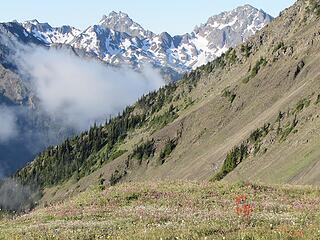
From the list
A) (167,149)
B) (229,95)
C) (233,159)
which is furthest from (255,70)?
(233,159)

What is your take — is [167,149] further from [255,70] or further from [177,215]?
[177,215]

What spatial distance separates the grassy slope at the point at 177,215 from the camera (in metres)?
18.4

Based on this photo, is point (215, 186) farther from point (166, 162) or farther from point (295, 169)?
point (166, 162)

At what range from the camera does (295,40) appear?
6786 inches

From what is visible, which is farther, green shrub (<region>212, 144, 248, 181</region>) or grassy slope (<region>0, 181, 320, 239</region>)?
green shrub (<region>212, 144, 248, 181</region>)

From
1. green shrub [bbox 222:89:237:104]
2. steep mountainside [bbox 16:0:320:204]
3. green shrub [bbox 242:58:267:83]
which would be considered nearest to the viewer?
steep mountainside [bbox 16:0:320:204]

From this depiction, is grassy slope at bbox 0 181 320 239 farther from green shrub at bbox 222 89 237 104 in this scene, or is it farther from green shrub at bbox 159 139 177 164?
green shrub at bbox 159 139 177 164

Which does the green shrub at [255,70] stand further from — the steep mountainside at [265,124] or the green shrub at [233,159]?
the green shrub at [233,159]

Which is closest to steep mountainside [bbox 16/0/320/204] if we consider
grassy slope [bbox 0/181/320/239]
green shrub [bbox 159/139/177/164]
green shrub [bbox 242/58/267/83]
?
green shrub [bbox 159/139/177/164]

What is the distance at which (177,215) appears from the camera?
2467 centimetres

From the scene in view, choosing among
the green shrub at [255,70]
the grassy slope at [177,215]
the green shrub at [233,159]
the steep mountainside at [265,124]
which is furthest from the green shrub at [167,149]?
the grassy slope at [177,215]

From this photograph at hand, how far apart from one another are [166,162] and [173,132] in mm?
18373

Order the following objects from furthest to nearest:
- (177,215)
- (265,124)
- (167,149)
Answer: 1. (167,149)
2. (265,124)
3. (177,215)

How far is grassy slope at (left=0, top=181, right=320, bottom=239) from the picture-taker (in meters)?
18.4
